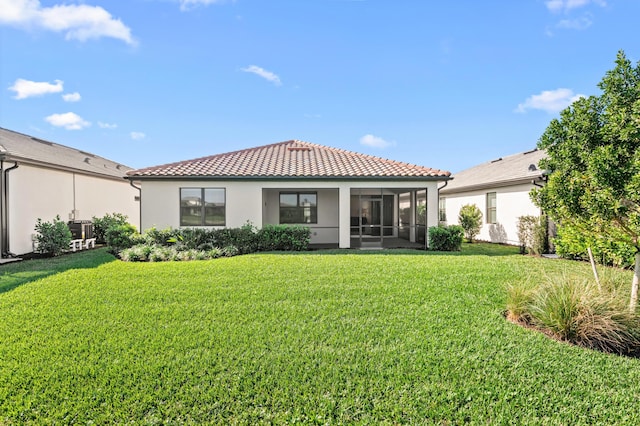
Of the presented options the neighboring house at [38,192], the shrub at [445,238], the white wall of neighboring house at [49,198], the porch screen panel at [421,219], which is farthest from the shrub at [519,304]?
the white wall of neighboring house at [49,198]

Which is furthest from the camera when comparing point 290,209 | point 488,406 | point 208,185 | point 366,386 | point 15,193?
point 290,209

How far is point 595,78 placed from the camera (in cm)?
541

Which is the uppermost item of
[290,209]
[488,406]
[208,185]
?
[208,185]

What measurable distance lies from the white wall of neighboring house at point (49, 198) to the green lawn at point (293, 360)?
20.4ft

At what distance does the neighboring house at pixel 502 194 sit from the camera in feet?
47.5

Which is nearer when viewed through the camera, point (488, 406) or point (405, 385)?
point (488, 406)

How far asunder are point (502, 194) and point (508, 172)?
4.72ft

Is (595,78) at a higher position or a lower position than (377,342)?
higher

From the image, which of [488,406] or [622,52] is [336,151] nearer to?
[622,52]

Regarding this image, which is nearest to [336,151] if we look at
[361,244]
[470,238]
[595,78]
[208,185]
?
[361,244]

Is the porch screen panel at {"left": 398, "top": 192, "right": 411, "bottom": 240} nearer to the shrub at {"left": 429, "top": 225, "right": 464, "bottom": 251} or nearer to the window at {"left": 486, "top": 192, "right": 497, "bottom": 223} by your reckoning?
the window at {"left": 486, "top": 192, "right": 497, "bottom": 223}

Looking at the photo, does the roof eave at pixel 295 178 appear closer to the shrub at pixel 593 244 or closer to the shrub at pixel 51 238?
the shrub at pixel 51 238

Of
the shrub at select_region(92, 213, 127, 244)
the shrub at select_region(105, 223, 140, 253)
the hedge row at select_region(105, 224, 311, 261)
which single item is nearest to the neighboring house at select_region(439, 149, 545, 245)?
the hedge row at select_region(105, 224, 311, 261)

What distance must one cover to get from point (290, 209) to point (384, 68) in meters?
7.70
